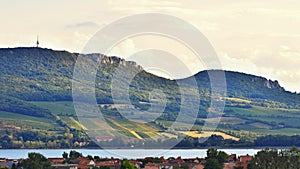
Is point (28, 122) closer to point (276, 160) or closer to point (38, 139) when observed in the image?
point (38, 139)

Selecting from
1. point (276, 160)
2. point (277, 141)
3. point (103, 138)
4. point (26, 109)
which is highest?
point (26, 109)

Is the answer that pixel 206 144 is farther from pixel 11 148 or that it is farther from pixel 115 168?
pixel 115 168

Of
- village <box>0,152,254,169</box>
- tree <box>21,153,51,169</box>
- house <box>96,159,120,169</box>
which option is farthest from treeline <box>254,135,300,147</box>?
tree <box>21,153,51,169</box>

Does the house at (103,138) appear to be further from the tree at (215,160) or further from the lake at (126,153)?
the tree at (215,160)

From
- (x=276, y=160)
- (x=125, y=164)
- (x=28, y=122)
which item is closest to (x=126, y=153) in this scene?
(x=28, y=122)

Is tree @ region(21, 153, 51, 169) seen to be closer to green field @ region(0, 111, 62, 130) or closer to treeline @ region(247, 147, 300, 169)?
treeline @ region(247, 147, 300, 169)

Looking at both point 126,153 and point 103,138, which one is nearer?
point 126,153

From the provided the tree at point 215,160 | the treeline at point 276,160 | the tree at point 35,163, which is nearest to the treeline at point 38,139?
the tree at point 215,160

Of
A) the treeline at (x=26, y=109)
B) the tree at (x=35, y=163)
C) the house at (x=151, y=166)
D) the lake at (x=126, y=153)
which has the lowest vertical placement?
the tree at (x=35, y=163)

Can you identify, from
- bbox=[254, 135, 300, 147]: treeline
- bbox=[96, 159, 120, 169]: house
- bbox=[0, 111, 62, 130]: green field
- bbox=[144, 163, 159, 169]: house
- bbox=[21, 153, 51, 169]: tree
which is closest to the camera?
bbox=[21, 153, 51, 169]: tree

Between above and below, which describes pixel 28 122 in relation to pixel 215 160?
above

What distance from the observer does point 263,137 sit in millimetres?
163750

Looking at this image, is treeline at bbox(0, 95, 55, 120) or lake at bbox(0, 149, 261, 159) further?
treeline at bbox(0, 95, 55, 120)

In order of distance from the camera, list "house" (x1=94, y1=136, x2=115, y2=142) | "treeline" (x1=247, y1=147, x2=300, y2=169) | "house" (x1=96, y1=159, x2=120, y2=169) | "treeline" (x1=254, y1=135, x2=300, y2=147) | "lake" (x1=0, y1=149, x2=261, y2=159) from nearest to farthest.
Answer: "treeline" (x1=247, y1=147, x2=300, y2=169), "house" (x1=96, y1=159, x2=120, y2=169), "lake" (x1=0, y1=149, x2=261, y2=159), "house" (x1=94, y1=136, x2=115, y2=142), "treeline" (x1=254, y1=135, x2=300, y2=147)
